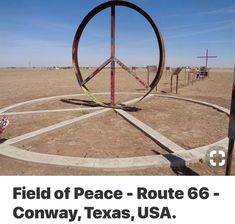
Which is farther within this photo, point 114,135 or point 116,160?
point 114,135

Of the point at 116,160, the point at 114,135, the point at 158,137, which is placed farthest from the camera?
the point at 114,135

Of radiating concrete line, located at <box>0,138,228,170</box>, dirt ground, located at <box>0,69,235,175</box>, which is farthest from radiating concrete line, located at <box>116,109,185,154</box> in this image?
radiating concrete line, located at <box>0,138,228,170</box>

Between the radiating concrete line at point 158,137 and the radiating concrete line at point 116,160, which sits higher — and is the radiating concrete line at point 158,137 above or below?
above

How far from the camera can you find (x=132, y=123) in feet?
24.5

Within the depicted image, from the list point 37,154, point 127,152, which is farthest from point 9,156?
point 127,152

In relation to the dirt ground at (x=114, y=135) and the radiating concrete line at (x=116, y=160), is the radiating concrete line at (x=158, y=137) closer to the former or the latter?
the dirt ground at (x=114, y=135)

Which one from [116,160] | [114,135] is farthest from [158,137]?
[116,160]

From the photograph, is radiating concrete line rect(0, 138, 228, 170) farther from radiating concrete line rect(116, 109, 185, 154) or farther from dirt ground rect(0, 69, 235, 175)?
radiating concrete line rect(116, 109, 185, 154)

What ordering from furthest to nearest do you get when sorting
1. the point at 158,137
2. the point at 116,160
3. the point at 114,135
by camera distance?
1. the point at 114,135
2. the point at 158,137
3. the point at 116,160

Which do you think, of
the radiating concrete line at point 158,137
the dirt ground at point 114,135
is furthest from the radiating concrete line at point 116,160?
the radiating concrete line at point 158,137

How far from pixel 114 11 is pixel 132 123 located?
4.50 metres

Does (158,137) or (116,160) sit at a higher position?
(158,137)

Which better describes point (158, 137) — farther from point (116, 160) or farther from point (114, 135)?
point (116, 160)

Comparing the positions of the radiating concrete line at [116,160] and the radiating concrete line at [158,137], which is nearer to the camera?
the radiating concrete line at [116,160]
